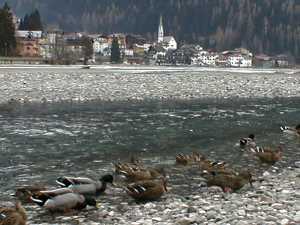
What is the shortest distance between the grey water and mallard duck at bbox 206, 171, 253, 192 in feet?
9.06

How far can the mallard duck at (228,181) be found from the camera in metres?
11.1

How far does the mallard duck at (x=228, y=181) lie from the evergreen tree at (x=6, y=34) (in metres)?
64.9

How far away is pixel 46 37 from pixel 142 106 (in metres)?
98.4

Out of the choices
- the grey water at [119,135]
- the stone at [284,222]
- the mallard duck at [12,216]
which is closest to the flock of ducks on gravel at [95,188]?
the mallard duck at [12,216]

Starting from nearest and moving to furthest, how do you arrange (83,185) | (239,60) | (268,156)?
(83,185) < (268,156) < (239,60)

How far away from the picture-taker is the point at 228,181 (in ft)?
36.4

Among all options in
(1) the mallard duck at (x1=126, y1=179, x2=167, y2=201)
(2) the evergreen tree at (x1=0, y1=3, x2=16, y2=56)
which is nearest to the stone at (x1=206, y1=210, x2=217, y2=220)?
(1) the mallard duck at (x1=126, y1=179, x2=167, y2=201)

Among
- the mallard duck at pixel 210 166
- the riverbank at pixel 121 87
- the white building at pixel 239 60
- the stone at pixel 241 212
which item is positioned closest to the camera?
the stone at pixel 241 212

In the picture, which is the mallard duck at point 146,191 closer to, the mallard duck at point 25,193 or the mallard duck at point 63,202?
the mallard duck at point 63,202

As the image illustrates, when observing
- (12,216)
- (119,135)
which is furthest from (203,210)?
(119,135)

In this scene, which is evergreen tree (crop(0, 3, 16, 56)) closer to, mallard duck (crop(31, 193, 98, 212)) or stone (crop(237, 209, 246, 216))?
mallard duck (crop(31, 193, 98, 212))

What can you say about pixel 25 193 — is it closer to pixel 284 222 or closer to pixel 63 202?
pixel 63 202

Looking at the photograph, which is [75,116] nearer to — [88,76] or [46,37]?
[88,76]

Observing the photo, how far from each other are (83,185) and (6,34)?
66.7 meters
